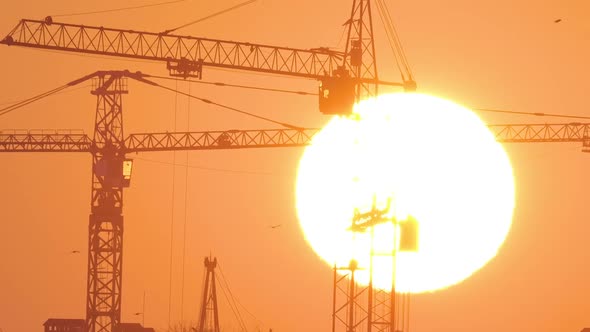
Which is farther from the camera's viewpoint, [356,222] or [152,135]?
[152,135]

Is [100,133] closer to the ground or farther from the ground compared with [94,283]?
farther from the ground

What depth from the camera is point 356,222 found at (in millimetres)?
107812

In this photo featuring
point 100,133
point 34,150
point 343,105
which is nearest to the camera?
point 343,105

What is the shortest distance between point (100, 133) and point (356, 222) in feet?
235

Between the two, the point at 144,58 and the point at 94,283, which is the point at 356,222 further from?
the point at 94,283

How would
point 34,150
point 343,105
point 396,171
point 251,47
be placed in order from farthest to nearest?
point 34,150 → point 251,47 → point 396,171 → point 343,105

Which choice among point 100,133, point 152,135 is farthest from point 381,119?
point 152,135

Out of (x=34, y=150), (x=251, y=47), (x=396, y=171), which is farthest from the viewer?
(x=34, y=150)

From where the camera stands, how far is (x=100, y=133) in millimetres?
176625

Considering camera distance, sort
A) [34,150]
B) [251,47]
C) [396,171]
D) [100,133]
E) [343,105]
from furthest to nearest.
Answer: [34,150] → [100,133] → [251,47] → [396,171] → [343,105]

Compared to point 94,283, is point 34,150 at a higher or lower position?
higher

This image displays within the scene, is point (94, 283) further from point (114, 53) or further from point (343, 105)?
point (343, 105)

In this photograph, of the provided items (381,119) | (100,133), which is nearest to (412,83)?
(381,119)

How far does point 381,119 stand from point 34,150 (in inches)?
3204
